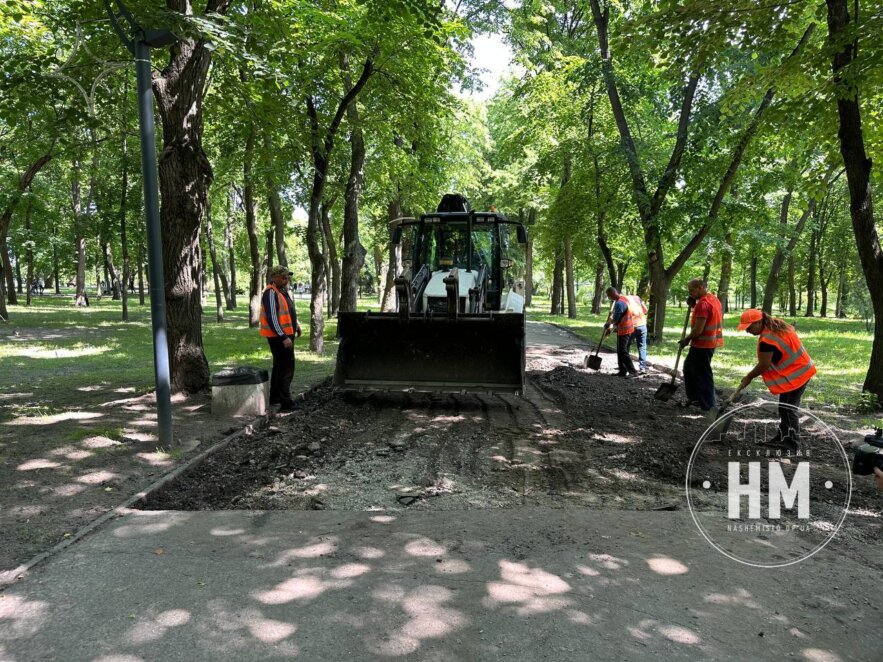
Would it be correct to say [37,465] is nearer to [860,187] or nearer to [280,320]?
[280,320]

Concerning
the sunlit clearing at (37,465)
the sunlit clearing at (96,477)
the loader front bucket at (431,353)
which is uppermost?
the loader front bucket at (431,353)

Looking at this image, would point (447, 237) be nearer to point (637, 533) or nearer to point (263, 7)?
point (263, 7)

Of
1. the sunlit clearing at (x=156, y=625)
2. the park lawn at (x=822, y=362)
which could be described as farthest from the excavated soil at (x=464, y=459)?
the park lawn at (x=822, y=362)

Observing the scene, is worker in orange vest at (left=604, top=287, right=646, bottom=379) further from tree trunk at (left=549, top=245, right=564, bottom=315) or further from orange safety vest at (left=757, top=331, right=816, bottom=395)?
tree trunk at (left=549, top=245, right=564, bottom=315)

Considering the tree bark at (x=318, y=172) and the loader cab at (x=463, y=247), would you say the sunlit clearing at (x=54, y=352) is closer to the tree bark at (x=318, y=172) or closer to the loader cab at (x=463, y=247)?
the tree bark at (x=318, y=172)

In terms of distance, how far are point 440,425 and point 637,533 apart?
143 inches

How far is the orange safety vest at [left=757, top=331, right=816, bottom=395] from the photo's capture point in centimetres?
559

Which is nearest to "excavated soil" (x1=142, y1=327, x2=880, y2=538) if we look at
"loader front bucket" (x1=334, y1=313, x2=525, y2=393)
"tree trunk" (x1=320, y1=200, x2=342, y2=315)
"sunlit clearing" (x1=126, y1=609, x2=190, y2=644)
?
"loader front bucket" (x1=334, y1=313, x2=525, y2=393)

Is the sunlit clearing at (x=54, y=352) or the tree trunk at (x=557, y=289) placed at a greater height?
the tree trunk at (x=557, y=289)

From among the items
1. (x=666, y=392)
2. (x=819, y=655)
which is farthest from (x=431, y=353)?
(x=819, y=655)

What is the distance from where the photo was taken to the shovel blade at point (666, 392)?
28.3 feet

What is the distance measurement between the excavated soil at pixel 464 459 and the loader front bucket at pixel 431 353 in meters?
0.40

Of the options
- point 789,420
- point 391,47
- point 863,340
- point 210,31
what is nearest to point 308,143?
point 391,47

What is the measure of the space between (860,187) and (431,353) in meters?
6.35
